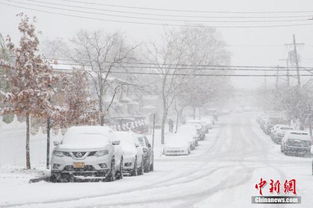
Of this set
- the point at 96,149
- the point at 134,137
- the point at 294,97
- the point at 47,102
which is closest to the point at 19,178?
the point at 96,149

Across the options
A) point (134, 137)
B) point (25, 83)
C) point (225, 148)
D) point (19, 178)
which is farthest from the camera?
point (225, 148)

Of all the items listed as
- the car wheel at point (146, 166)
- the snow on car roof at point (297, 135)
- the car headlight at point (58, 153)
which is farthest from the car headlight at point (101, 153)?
the snow on car roof at point (297, 135)

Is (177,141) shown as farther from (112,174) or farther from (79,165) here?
(79,165)

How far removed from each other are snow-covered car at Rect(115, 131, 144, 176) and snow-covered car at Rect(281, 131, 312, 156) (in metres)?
24.2

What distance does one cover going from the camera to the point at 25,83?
25391 mm

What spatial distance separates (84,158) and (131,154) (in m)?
5.17

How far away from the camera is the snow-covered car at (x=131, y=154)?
25.9m

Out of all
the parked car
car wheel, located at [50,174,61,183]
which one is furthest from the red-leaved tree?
the parked car

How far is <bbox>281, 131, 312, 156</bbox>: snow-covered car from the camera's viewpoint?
5000 centimetres

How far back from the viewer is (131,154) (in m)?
26.1

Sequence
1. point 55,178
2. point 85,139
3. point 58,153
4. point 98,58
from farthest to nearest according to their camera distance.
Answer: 1. point 98,58
2. point 85,139
3. point 55,178
4. point 58,153

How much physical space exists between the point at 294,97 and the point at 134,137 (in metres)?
45.8

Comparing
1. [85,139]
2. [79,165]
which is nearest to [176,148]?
[85,139]

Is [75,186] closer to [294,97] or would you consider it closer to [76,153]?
[76,153]
